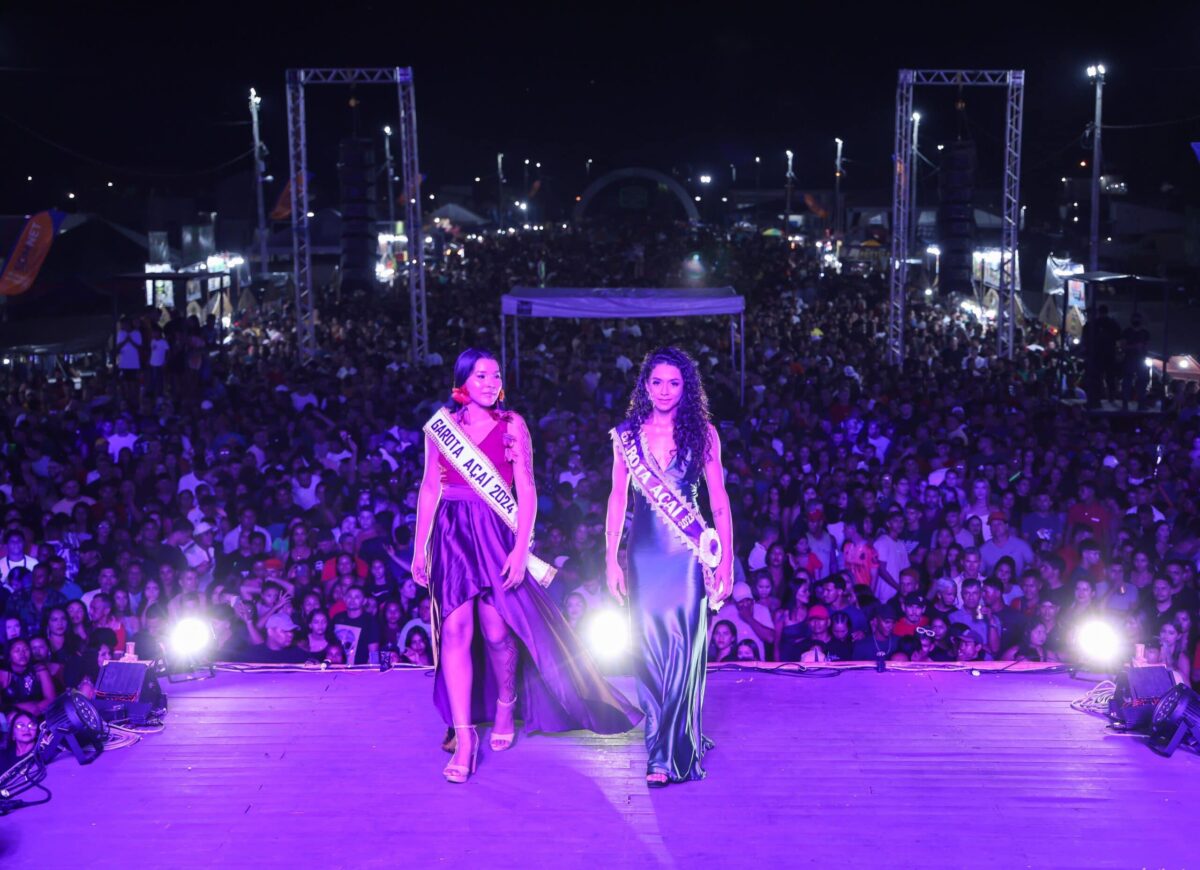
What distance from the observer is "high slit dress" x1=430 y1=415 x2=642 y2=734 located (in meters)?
5.18

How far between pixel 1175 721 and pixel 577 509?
5552 millimetres

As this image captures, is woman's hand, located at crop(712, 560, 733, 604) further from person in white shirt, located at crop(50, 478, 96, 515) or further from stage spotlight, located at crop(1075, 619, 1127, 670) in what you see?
person in white shirt, located at crop(50, 478, 96, 515)

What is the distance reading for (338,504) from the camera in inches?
413

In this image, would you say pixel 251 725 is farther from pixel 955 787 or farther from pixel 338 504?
pixel 338 504

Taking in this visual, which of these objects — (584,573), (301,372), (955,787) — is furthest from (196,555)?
(301,372)

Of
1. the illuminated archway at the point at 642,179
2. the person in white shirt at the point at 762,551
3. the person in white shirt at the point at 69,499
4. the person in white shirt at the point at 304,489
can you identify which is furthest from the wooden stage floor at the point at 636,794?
the illuminated archway at the point at 642,179

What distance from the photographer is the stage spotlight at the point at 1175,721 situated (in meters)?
5.30

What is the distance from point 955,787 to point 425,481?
2426 millimetres

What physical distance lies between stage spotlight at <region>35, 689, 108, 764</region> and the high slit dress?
1.45 m

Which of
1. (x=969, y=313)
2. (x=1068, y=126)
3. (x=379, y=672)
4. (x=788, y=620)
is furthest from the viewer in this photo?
(x=1068, y=126)

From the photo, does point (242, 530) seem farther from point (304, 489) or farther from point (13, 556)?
point (13, 556)

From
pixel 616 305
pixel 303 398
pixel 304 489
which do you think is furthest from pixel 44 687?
pixel 616 305

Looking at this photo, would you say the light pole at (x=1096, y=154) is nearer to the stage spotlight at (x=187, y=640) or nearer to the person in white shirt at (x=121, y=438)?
the person in white shirt at (x=121, y=438)

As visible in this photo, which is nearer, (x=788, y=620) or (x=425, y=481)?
(x=425, y=481)
